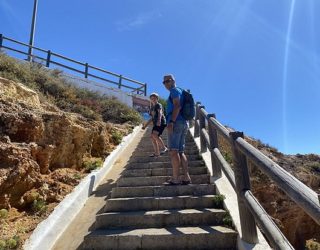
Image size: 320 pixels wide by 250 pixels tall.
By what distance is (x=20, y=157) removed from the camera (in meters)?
5.62

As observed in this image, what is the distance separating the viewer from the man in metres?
5.97

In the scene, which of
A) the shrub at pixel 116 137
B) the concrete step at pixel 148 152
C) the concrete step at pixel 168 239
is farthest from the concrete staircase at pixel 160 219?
the shrub at pixel 116 137

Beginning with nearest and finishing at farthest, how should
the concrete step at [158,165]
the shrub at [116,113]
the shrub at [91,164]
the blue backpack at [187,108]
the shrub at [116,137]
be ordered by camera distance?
1. the blue backpack at [187,108]
2. the concrete step at [158,165]
3. the shrub at [91,164]
4. the shrub at [116,137]
5. the shrub at [116,113]

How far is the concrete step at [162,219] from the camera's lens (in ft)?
15.9

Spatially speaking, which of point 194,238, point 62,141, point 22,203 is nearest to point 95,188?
point 62,141

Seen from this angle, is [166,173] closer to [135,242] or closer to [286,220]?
[135,242]

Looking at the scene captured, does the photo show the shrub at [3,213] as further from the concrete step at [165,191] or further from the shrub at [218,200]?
the shrub at [218,200]

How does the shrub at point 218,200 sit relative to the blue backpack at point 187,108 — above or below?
below

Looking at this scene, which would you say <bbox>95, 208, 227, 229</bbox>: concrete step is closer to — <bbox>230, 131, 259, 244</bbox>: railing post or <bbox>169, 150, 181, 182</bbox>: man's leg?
<bbox>230, 131, 259, 244</bbox>: railing post

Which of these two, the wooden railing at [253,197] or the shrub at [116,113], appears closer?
the wooden railing at [253,197]

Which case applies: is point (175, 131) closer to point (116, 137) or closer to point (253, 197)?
point (253, 197)

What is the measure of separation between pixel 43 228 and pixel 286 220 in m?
7.65

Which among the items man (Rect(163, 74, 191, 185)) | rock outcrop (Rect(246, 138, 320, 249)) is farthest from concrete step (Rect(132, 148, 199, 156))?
rock outcrop (Rect(246, 138, 320, 249))

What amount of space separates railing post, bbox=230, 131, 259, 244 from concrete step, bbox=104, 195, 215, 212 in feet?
4.00
